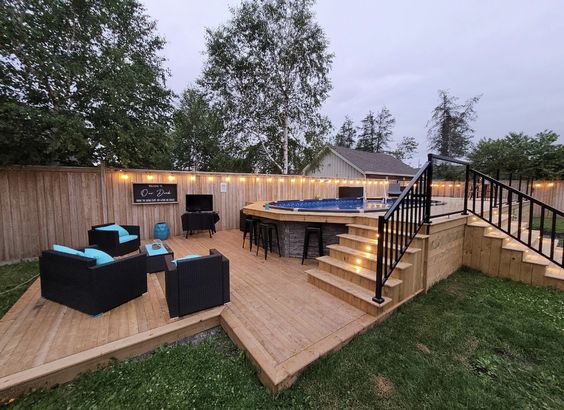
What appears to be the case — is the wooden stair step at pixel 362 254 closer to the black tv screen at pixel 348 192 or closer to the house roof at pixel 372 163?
the black tv screen at pixel 348 192

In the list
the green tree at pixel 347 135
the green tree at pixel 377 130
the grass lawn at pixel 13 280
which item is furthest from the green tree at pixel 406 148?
the grass lawn at pixel 13 280

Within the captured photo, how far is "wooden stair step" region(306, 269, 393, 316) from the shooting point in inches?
102

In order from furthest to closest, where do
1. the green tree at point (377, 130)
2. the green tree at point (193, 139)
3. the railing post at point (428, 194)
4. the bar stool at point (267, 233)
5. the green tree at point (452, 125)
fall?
the green tree at point (377, 130) → the green tree at point (452, 125) → the green tree at point (193, 139) → the bar stool at point (267, 233) → the railing post at point (428, 194)

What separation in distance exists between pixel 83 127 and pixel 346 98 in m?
22.7

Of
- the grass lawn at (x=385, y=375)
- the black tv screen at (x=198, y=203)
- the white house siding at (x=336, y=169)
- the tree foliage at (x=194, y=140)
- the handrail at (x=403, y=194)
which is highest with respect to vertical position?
the tree foliage at (x=194, y=140)

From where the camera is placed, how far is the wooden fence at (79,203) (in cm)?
473

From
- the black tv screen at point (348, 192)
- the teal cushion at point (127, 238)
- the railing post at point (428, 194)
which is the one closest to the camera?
the railing post at point (428, 194)

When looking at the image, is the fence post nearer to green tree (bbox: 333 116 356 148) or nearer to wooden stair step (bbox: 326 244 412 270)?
wooden stair step (bbox: 326 244 412 270)

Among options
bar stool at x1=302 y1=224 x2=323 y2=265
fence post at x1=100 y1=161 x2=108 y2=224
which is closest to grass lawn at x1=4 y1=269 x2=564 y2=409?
bar stool at x1=302 y1=224 x2=323 y2=265

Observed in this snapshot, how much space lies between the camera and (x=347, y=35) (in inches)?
423

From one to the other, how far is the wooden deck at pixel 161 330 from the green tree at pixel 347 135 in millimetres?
27663

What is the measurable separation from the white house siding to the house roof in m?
0.34

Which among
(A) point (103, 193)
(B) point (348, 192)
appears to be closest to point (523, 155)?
(B) point (348, 192)

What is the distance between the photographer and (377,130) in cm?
2598
